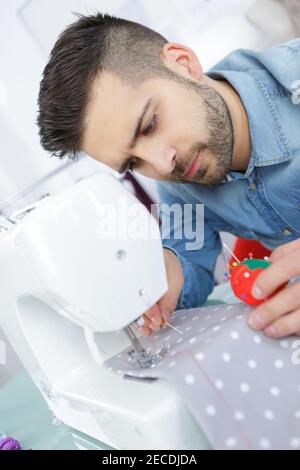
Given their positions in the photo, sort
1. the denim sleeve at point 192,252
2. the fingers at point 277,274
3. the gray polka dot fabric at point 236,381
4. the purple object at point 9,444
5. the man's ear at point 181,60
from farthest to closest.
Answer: the denim sleeve at point 192,252 < the man's ear at point 181,60 < the purple object at point 9,444 < the fingers at point 277,274 < the gray polka dot fabric at point 236,381

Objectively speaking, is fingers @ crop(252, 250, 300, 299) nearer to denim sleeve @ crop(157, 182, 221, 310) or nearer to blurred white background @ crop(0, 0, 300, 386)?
denim sleeve @ crop(157, 182, 221, 310)

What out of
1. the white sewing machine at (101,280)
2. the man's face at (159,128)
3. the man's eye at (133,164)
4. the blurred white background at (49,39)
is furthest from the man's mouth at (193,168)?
the blurred white background at (49,39)

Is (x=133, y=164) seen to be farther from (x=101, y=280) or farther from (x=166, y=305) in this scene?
(x=101, y=280)

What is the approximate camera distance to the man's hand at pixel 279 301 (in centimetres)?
63

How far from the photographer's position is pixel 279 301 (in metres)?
0.64

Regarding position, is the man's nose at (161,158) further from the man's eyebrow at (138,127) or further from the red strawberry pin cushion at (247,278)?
the red strawberry pin cushion at (247,278)

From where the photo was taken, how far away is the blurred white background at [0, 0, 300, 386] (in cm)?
175

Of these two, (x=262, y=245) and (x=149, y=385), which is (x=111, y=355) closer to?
(x=149, y=385)

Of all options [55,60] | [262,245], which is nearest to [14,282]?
[55,60]

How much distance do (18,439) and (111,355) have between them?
0.25 m

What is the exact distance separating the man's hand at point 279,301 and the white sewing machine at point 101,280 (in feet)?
0.46

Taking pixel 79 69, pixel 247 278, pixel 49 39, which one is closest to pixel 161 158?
pixel 79 69

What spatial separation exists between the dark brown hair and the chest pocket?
0.34m

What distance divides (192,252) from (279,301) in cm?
69
